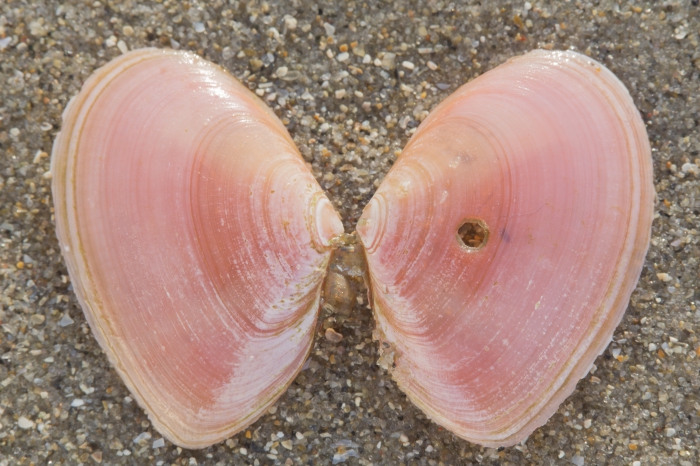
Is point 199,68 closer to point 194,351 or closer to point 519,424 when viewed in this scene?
point 194,351

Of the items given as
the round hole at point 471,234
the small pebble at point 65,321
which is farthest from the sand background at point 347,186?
the round hole at point 471,234

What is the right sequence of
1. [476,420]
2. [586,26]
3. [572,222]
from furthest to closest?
1. [586,26]
2. [476,420]
3. [572,222]

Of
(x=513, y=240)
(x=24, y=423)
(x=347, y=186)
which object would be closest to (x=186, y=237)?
(x=347, y=186)

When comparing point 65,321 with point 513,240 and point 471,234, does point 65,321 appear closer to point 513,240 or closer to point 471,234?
point 471,234

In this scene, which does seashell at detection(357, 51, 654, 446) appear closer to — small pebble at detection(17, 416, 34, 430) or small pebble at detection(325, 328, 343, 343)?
small pebble at detection(325, 328, 343, 343)

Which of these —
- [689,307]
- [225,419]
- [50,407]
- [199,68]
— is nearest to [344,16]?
[199,68]

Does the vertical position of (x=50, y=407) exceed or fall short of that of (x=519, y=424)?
it falls short
